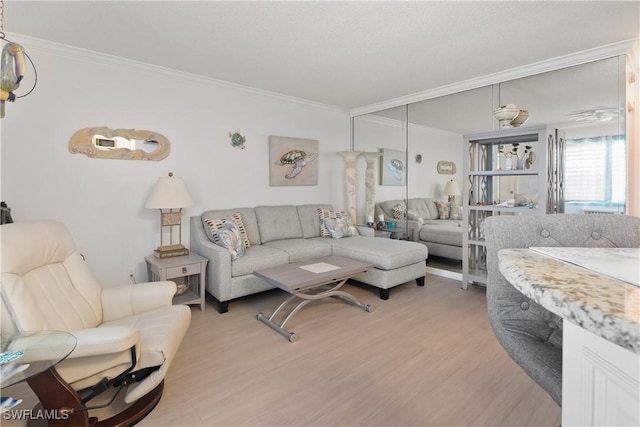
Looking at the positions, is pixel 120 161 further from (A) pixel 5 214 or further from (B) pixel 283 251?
(B) pixel 283 251

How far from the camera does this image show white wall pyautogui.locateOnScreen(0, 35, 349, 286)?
282 cm

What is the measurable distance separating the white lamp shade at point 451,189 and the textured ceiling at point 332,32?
4.17 feet

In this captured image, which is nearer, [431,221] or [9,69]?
[9,69]

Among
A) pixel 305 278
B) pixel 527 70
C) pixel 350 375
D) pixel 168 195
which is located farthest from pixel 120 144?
pixel 527 70

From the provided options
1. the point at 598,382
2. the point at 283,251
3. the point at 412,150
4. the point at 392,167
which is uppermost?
the point at 412,150

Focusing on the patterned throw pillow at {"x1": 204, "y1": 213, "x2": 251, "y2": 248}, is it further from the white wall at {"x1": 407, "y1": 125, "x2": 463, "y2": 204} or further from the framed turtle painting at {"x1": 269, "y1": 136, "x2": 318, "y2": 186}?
the white wall at {"x1": 407, "y1": 125, "x2": 463, "y2": 204}

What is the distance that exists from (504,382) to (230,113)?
3.78 meters

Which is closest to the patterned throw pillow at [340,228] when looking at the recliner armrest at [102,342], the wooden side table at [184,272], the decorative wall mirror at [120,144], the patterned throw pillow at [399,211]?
the patterned throw pillow at [399,211]

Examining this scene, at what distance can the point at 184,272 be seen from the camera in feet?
10.1

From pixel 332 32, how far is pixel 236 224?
7.02 feet

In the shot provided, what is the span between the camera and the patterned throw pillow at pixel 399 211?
185 inches

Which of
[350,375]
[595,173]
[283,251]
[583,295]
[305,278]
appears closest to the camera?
[583,295]

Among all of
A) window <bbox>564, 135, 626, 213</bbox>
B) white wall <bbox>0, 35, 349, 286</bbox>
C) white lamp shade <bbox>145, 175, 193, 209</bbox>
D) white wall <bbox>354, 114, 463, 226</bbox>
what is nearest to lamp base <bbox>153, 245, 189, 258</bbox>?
white wall <bbox>0, 35, 349, 286</bbox>

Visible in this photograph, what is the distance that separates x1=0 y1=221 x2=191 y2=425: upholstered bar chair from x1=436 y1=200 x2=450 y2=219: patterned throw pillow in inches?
133
